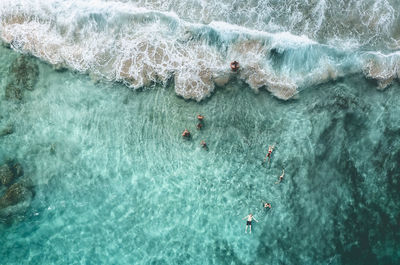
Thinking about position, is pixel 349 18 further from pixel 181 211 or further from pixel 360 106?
pixel 181 211

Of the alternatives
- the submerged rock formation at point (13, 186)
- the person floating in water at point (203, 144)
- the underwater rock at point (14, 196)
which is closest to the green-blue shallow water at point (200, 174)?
the person floating in water at point (203, 144)

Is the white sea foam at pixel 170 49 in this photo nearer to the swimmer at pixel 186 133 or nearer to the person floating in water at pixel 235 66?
the person floating in water at pixel 235 66

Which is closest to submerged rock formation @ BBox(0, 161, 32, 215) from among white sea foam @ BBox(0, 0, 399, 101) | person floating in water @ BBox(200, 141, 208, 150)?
white sea foam @ BBox(0, 0, 399, 101)

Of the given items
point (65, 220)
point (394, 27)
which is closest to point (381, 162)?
point (394, 27)

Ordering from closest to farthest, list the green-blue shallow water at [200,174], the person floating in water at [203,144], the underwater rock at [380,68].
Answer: the underwater rock at [380,68] < the green-blue shallow water at [200,174] < the person floating in water at [203,144]

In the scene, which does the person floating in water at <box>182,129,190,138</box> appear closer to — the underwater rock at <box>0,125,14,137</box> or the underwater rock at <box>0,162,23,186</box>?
the underwater rock at <box>0,162,23,186</box>

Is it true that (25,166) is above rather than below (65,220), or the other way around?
above
